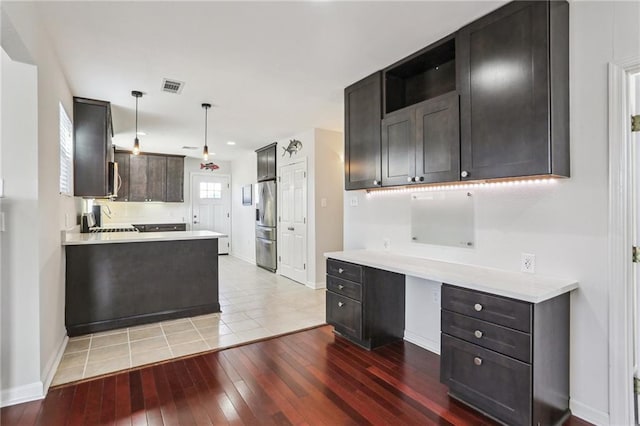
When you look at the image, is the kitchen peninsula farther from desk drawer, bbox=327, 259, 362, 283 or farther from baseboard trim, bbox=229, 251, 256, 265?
baseboard trim, bbox=229, 251, 256, 265

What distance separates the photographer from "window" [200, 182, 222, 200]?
841cm

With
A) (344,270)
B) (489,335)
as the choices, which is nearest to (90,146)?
(344,270)

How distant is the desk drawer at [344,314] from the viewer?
2949 millimetres

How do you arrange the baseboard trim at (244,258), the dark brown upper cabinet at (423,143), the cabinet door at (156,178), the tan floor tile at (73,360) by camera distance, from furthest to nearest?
the baseboard trim at (244,258)
the cabinet door at (156,178)
the tan floor tile at (73,360)
the dark brown upper cabinet at (423,143)

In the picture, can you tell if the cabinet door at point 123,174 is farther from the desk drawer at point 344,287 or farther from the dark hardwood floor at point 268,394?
the desk drawer at point 344,287

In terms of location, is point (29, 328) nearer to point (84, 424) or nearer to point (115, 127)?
point (84, 424)

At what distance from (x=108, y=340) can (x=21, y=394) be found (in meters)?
1.06

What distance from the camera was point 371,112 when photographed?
3.17m

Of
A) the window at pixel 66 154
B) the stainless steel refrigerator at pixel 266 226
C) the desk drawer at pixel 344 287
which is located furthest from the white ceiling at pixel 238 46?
the stainless steel refrigerator at pixel 266 226

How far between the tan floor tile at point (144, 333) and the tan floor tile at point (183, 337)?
15 cm

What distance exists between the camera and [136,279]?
363 cm

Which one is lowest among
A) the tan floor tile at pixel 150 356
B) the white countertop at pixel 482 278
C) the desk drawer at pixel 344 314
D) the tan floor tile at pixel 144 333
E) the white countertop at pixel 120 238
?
the tan floor tile at pixel 150 356

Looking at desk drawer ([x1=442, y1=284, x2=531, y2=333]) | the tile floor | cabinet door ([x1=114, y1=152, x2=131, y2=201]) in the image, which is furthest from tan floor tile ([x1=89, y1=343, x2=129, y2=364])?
cabinet door ([x1=114, y1=152, x2=131, y2=201])

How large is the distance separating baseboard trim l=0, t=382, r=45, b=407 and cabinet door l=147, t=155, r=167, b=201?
587 centimetres
